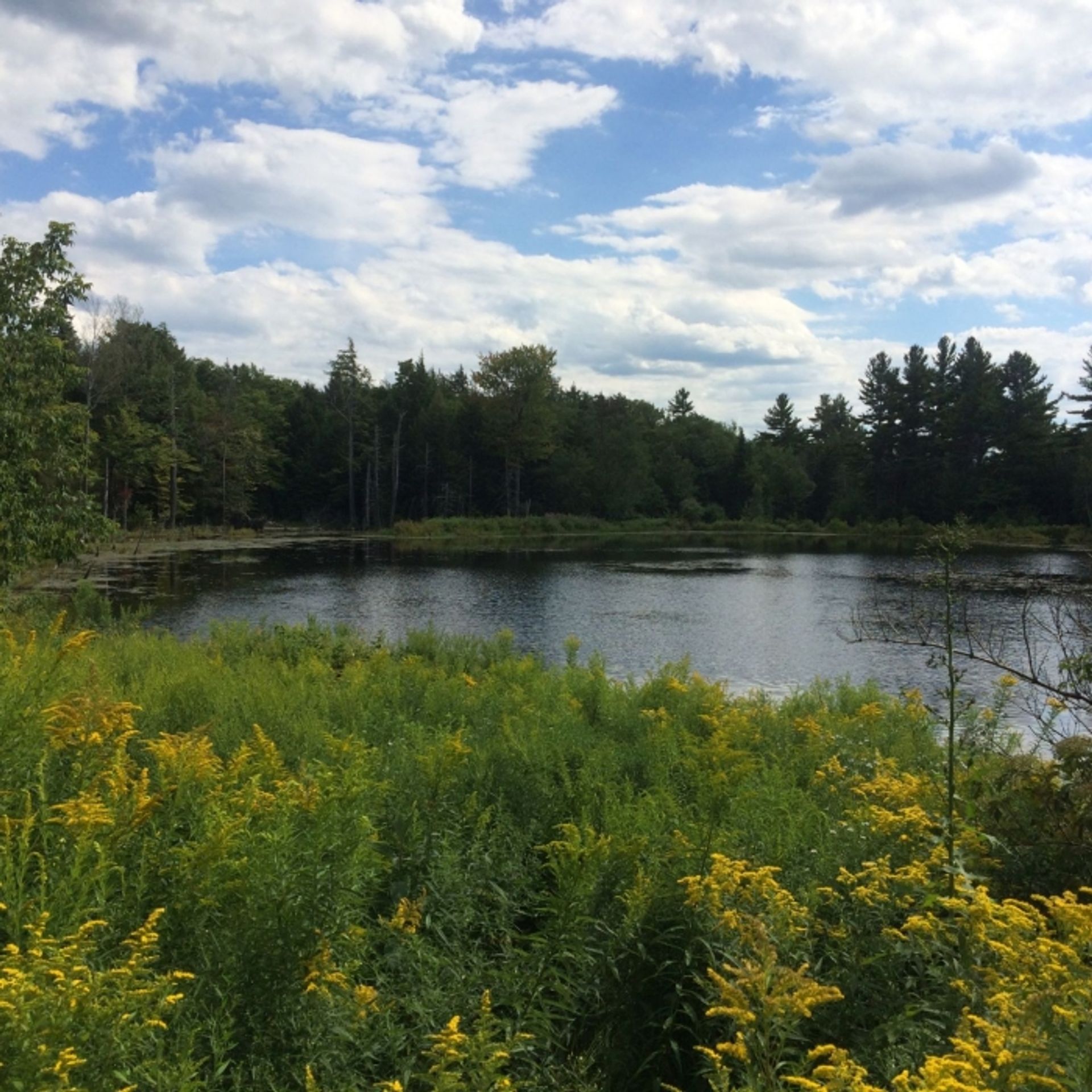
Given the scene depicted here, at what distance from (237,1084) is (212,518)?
2479 inches

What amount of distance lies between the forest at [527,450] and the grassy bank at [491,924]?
164 ft

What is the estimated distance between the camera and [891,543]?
55.8m

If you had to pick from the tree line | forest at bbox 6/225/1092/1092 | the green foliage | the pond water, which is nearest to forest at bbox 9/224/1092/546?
the tree line

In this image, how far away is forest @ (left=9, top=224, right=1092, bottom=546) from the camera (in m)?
55.6

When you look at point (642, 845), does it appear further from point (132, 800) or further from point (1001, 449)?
point (1001, 449)

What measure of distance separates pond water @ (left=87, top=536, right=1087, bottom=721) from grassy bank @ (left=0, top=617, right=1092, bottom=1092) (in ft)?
5.72

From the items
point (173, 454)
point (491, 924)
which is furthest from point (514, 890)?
point (173, 454)

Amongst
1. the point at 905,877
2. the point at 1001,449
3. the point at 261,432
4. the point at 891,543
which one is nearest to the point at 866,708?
the point at 905,877

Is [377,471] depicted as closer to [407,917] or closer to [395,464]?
[395,464]

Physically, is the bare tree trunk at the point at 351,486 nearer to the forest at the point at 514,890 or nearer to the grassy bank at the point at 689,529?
the grassy bank at the point at 689,529

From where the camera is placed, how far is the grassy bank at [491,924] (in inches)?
90.7

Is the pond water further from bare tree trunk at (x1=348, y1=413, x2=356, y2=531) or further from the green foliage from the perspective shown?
bare tree trunk at (x1=348, y1=413, x2=356, y2=531)

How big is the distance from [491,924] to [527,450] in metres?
63.9

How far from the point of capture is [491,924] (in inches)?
150
